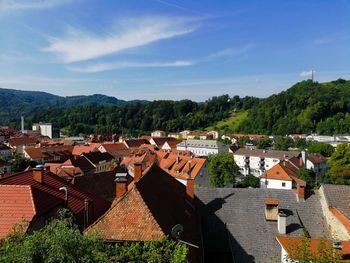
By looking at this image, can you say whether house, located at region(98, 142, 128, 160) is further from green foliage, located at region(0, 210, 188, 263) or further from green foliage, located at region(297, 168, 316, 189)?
green foliage, located at region(0, 210, 188, 263)

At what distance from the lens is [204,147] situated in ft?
335

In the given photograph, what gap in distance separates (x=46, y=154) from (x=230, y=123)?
130751 millimetres

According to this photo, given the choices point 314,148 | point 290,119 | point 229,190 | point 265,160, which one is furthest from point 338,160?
point 290,119

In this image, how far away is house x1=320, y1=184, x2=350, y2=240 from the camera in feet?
46.5

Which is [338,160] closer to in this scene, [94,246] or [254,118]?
[94,246]

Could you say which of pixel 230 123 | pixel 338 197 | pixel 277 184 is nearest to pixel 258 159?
pixel 277 184

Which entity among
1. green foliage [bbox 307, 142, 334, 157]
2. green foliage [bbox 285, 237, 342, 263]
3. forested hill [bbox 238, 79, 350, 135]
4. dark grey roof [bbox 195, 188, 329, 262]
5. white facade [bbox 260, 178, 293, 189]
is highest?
forested hill [bbox 238, 79, 350, 135]

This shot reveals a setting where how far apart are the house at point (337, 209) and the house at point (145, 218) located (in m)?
8.22

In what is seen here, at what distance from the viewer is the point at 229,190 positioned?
18.8 m

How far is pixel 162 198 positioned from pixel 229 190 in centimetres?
734

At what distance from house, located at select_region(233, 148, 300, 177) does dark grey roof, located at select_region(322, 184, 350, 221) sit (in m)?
49.9

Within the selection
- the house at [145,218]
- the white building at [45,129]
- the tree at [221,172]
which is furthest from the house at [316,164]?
the white building at [45,129]

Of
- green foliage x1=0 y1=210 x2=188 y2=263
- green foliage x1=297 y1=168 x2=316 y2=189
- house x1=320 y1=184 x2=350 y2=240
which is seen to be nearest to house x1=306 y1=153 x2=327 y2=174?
green foliage x1=297 y1=168 x2=316 y2=189

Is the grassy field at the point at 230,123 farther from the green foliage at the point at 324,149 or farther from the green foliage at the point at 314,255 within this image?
the green foliage at the point at 314,255
